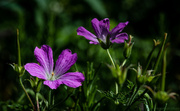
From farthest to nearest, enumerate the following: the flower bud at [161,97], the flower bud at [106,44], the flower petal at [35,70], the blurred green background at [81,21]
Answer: the blurred green background at [81,21] → the flower bud at [106,44] → the flower petal at [35,70] → the flower bud at [161,97]

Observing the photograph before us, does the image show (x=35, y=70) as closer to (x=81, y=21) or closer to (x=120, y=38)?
(x=120, y=38)

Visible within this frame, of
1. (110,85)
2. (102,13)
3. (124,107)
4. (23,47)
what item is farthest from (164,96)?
(102,13)

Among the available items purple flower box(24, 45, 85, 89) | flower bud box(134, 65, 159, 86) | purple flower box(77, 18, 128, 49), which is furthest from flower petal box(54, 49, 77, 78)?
flower bud box(134, 65, 159, 86)

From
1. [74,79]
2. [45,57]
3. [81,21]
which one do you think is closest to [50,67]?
[45,57]

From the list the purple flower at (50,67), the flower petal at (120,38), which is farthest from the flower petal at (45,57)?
the flower petal at (120,38)

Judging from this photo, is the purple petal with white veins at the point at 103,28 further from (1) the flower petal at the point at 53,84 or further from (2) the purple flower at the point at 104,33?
(1) the flower petal at the point at 53,84

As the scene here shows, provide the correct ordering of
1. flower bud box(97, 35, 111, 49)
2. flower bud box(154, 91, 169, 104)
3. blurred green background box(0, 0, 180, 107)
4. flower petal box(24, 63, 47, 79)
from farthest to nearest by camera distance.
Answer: blurred green background box(0, 0, 180, 107)
flower bud box(97, 35, 111, 49)
flower petal box(24, 63, 47, 79)
flower bud box(154, 91, 169, 104)

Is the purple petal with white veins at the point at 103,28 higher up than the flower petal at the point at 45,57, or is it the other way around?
the purple petal with white veins at the point at 103,28

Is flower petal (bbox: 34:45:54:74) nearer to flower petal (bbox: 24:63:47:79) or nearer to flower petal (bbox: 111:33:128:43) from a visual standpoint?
flower petal (bbox: 24:63:47:79)
